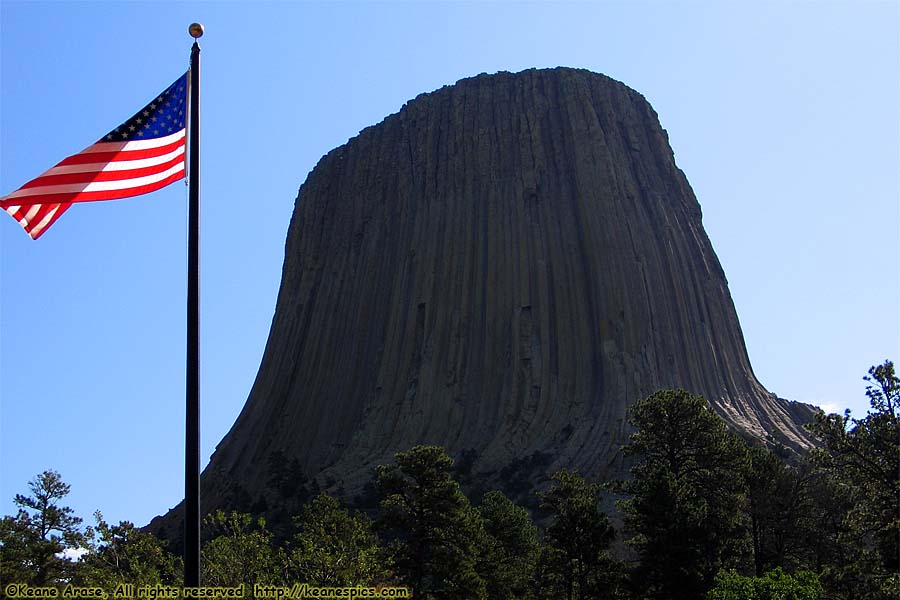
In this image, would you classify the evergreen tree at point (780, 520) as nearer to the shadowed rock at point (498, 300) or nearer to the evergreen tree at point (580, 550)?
the evergreen tree at point (580, 550)

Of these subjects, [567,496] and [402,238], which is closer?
[567,496]

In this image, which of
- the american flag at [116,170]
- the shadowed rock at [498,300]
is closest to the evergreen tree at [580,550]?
the american flag at [116,170]

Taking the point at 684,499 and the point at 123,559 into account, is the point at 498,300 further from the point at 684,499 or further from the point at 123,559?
the point at 123,559

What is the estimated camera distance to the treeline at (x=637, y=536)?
18938 mm

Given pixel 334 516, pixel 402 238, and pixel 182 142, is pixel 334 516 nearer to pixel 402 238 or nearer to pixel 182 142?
pixel 182 142

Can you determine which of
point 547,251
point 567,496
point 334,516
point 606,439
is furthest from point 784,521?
point 547,251

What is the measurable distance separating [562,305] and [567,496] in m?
36.2

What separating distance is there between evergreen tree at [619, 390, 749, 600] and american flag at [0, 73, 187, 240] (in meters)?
17.7

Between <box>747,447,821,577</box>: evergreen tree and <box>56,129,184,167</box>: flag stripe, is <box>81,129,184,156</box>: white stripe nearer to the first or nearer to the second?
<box>56,129,184,167</box>: flag stripe

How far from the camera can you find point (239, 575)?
64.2 ft

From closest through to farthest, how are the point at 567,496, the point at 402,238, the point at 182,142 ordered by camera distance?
the point at 182,142 < the point at 567,496 < the point at 402,238

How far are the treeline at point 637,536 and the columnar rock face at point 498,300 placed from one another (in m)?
24.9

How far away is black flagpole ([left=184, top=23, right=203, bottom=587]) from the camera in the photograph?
10258mm

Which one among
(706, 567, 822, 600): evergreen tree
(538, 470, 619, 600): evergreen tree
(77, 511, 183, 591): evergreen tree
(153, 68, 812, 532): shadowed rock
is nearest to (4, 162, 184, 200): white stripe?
(77, 511, 183, 591): evergreen tree
